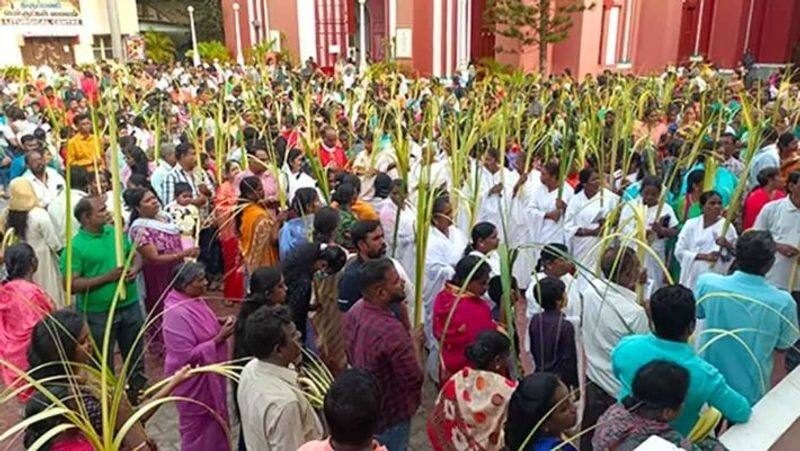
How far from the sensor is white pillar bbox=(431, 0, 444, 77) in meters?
17.8

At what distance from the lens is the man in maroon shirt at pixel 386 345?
8.41 feet

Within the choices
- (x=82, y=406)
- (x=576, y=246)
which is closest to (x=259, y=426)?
(x=82, y=406)

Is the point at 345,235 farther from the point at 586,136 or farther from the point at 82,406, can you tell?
the point at 586,136

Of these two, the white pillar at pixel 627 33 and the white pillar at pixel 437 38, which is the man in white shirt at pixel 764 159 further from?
the white pillar at pixel 627 33

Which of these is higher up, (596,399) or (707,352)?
(707,352)

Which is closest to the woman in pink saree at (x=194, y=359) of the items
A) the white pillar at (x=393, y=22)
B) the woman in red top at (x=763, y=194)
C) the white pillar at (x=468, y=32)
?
the woman in red top at (x=763, y=194)

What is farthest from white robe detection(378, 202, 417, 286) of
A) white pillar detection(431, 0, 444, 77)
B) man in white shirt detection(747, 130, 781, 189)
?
white pillar detection(431, 0, 444, 77)

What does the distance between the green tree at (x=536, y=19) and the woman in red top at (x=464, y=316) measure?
41.4ft

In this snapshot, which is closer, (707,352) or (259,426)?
(259,426)

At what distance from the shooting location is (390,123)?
7293mm

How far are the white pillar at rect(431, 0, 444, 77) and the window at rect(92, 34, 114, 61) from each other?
1567 centimetres

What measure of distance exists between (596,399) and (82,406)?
2035 millimetres

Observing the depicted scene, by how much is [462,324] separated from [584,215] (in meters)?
2.00

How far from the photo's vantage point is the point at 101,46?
27203 millimetres
